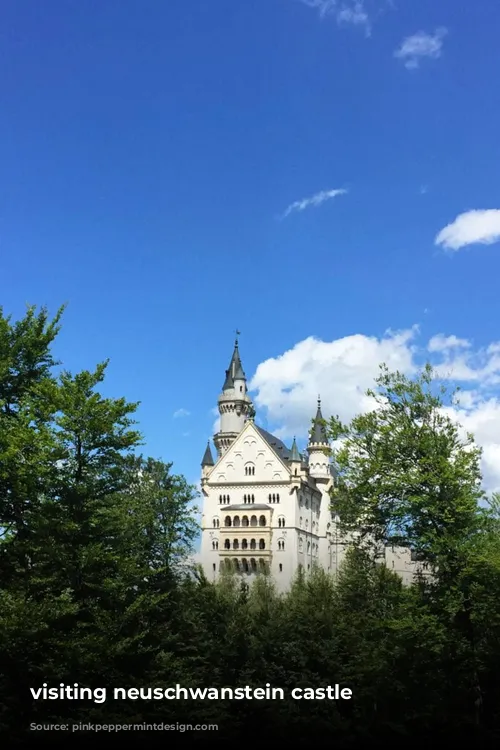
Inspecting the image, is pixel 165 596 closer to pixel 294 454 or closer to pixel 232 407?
pixel 294 454

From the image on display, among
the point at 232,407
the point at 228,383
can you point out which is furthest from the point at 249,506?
the point at 228,383

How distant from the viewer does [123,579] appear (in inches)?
983

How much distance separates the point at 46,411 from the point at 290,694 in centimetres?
1578

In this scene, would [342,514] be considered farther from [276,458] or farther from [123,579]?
[276,458]

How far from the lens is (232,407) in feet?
335

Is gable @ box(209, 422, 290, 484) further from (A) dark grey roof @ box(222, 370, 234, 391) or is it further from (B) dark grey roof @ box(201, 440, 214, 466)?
(A) dark grey roof @ box(222, 370, 234, 391)

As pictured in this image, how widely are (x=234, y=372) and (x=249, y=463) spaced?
17230 mm

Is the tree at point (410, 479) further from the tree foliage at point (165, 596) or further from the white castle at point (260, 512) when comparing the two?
the white castle at point (260, 512)

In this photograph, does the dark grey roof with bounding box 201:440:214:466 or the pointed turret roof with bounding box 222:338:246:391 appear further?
the pointed turret roof with bounding box 222:338:246:391

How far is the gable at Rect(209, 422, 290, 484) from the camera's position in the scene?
90.0 metres

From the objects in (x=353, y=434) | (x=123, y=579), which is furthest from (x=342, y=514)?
(x=123, y=579)

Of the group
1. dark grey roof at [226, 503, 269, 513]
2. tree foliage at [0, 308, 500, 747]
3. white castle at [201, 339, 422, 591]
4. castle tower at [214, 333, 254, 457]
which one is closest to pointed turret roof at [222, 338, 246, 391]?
castle tower at [214, 333, 254, 457]

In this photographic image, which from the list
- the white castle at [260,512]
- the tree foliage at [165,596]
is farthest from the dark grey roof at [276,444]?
the tree foliage at [165,596]

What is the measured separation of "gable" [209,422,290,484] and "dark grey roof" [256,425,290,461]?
1.58 meters
